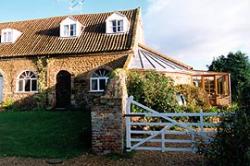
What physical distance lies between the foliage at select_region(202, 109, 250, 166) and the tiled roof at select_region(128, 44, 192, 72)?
528 inches

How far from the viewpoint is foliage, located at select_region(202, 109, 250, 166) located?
7.76 m

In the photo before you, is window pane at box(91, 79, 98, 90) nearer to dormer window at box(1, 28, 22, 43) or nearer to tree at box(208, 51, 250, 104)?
dormer window at box(1, 28, 22, 43)

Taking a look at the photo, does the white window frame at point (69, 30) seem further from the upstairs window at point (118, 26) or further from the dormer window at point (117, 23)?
the upstairs window at point (118, 26)

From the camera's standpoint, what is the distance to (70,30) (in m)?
26.5

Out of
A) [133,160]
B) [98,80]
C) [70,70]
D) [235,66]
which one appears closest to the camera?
[133,160]

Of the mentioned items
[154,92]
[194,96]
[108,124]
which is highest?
[154,92]

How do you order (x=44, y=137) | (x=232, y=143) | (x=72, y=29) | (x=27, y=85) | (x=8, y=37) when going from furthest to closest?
(x=8, y=37), (x=72, y=29), (x=27, y=85), (x=44, y=137), (x=232, y=143)

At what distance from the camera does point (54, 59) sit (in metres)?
25.3

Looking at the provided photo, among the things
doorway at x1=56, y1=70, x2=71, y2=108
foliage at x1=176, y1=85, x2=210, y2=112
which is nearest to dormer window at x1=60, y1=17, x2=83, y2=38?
doorway at x1=56, y1=70, x2=71, y2=108

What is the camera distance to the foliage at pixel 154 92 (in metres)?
17.1

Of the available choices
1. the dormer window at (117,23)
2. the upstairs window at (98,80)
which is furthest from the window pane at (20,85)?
the dormer window at (117,23)

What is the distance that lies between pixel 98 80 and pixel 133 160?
1477cm

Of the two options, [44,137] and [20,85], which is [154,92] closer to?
[44,137]

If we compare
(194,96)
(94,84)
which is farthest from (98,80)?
(194,96)
